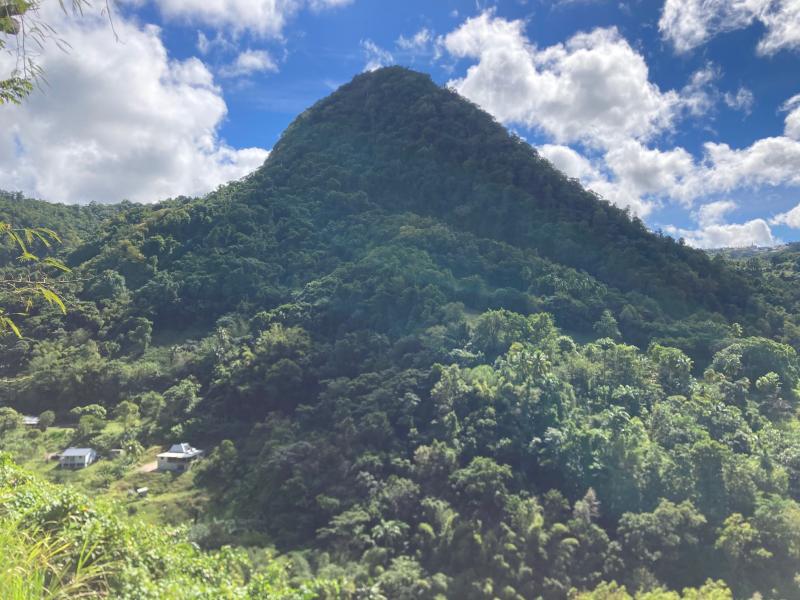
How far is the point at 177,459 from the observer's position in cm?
2980

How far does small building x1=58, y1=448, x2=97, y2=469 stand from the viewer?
29.2 metres

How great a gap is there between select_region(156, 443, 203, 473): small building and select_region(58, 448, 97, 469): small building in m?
3.72

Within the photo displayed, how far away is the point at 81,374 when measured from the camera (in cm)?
3728

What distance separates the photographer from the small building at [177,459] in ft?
97.0

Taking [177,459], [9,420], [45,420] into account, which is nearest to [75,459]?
[177,459]

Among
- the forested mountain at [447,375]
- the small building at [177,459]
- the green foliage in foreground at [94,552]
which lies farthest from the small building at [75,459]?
the green foliage in foreground at [94,552]

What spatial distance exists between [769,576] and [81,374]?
4228 centimetres

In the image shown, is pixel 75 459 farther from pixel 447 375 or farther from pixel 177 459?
pixel 447 375

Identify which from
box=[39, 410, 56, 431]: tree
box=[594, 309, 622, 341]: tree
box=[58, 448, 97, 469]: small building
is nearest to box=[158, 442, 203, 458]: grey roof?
box=[58, 448, 97, 469]: small building

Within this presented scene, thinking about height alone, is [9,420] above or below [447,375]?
below

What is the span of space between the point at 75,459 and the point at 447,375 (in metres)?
22.1

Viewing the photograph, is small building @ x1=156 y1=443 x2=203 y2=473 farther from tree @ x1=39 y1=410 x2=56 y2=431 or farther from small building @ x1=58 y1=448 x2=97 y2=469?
tree @ x1=39 y1=410 x2=56 y2=431

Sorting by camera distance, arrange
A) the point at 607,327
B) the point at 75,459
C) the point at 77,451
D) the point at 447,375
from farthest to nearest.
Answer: the point at 607,327 < the point at 447,375 < the point at 77,451 < the point at 75,459

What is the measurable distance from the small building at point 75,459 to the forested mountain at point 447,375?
2019mm
